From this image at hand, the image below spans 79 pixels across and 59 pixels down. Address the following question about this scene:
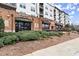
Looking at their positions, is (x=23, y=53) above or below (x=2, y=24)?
below

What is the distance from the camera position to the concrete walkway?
4.14 meters

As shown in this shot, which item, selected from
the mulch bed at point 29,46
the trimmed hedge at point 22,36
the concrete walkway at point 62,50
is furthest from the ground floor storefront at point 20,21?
the concrete walkway at point 62,50

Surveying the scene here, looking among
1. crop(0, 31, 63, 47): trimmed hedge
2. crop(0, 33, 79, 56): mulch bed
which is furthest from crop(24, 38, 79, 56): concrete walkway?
crop(0, 31, 63, 47): trimmed hedge

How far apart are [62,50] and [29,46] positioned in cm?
77

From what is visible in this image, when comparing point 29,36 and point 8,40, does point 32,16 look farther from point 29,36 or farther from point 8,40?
point 8,40

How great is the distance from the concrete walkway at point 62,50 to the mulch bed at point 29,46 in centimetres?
13

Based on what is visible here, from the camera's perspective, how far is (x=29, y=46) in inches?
169

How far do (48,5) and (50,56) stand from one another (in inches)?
48.2

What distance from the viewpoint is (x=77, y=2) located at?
13.8ft

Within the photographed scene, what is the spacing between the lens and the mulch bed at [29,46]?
4094 millimetres

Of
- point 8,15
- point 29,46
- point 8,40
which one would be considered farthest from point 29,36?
point 8,15

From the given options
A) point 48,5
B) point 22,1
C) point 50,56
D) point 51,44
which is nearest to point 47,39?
point 51,44

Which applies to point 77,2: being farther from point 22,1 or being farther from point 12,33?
point 12,33

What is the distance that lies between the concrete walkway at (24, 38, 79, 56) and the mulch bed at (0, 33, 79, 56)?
13cm
